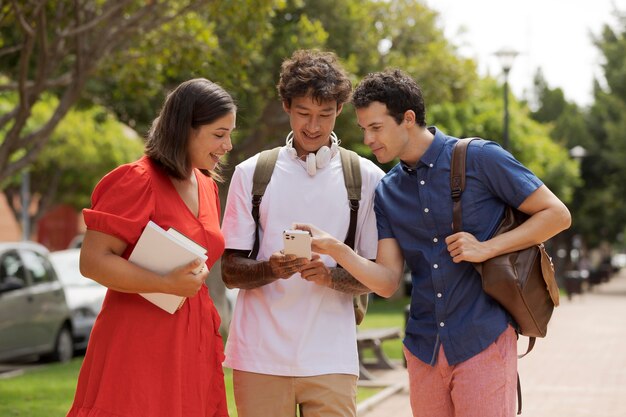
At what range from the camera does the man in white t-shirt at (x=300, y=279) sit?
14.2ft

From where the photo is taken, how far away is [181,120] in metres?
4.08

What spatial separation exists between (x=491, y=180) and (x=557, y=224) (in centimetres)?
29

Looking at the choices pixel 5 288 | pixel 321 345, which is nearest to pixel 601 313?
pixel 5 288

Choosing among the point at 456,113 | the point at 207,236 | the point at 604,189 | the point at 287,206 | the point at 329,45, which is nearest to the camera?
the point at 207,236

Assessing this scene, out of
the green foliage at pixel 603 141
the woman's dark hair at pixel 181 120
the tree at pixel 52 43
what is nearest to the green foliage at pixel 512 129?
the green foliage at pixel 603 141

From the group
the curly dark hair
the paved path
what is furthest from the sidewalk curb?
the curly dark hair

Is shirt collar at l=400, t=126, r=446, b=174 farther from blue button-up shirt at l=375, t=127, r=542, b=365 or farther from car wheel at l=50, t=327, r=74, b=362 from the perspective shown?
car wheel at l=50, t=327, r=74, b=362

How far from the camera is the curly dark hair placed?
A: 13.9 ft

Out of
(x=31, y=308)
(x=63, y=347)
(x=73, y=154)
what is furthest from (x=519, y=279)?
(x=73, y=154)

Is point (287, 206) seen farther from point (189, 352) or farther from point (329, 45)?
point (329, 45)

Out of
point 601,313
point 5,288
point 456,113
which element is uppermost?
point 456,113

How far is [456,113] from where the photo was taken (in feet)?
110

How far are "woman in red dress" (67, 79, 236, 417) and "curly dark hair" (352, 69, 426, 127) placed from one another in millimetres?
529

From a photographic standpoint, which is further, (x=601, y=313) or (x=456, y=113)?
(x=456, y=113)
